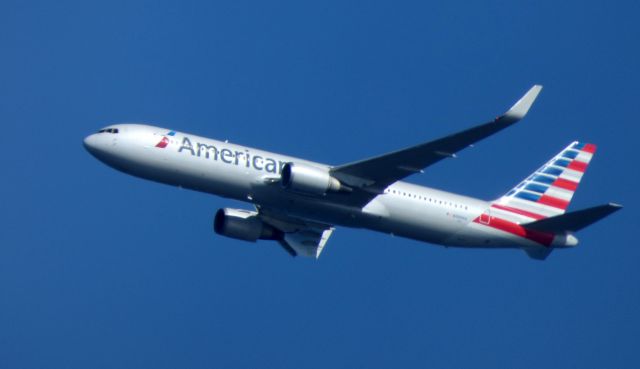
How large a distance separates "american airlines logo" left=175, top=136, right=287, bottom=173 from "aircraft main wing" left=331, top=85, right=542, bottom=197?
3.00 metres

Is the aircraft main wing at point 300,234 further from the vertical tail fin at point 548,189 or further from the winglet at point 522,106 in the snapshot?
the winglet at point 522,106

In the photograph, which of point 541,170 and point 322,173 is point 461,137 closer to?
point 322,173

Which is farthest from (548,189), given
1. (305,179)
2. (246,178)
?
(246,178)

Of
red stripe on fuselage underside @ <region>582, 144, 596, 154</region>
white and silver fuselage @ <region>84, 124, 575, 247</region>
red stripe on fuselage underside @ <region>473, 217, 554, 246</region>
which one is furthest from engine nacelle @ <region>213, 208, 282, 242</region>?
red stripe on fuselage underside @ <region>582, 144, 596, 154</region>

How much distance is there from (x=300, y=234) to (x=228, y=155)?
9.10m

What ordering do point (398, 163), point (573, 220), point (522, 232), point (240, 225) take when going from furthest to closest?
1. point (240, 225)
2. point (522, 232)
3. point (573, 220)
4. point (398, 163)

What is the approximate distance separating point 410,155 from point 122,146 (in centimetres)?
1226

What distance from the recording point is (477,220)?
52.5 meters

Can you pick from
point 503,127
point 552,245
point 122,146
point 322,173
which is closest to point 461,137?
point 503,127

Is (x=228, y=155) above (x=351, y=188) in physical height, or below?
above

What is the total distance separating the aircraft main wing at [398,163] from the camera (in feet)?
150

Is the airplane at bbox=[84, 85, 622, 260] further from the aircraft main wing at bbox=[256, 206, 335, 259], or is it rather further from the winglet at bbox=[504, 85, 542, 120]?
the winglet at bbox=[504, 85, 542, 120]

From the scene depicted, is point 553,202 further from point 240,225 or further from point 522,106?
point 240,225

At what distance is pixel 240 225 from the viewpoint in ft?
181
